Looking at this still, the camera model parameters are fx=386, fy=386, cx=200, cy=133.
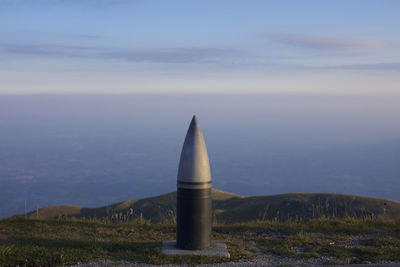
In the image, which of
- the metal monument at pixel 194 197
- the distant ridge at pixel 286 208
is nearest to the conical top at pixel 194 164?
the metal monument at pixel 194 197

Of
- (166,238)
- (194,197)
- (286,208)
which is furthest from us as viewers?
(286,208)

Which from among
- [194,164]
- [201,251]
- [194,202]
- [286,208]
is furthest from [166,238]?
[286,208]

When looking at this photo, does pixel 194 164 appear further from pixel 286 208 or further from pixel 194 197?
pixel 286 208

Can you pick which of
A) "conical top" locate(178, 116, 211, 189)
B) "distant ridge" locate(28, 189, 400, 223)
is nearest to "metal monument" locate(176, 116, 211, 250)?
"conical top" locate(178, 116, 211, 189)

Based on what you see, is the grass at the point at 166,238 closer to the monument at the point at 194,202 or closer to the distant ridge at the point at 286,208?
the monument at the point at 194,202

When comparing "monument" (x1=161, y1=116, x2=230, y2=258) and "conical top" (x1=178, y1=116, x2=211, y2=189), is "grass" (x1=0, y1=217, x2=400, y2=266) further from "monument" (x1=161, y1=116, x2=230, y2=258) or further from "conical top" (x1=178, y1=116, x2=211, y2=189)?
"conical top" (x1=178, y1=116, x2=211, y2=189)

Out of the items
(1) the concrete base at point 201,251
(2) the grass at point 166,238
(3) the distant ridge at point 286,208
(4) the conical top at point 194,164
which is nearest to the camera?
(2) the grass at point 166,238
